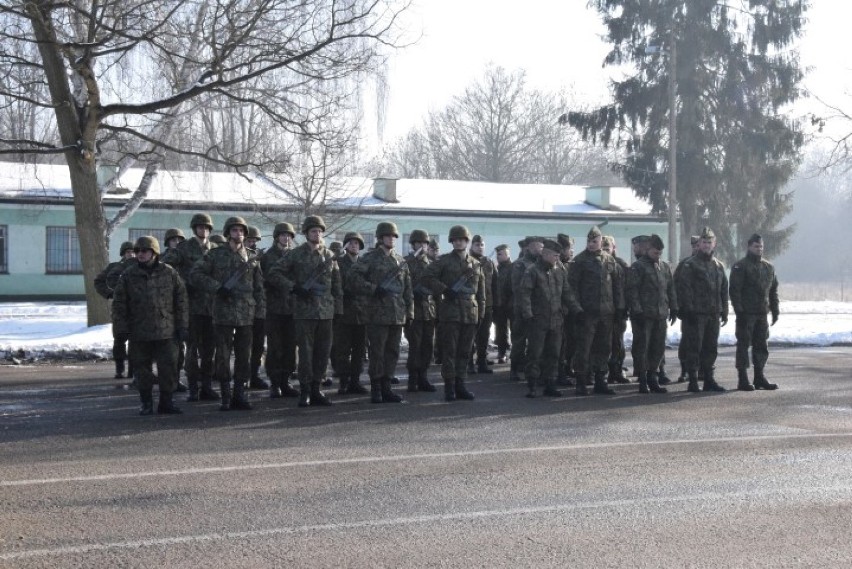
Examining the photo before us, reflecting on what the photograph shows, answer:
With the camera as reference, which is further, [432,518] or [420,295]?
[420,295]

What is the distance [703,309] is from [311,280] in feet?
18.3

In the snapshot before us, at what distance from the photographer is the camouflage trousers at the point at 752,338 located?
50.0 feet

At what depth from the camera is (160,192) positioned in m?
40.6

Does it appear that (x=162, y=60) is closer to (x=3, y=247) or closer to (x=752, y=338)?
(x=752, y=338)

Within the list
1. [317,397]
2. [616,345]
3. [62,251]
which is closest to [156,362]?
[317,397]

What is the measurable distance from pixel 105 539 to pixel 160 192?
3528cm

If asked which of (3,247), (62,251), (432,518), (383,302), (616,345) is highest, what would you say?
(3,247)

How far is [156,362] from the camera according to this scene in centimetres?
1205

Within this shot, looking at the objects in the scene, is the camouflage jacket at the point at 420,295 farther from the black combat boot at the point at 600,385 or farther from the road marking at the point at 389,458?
the road marking at the point at 389,458

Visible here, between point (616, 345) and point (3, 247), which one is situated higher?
point (3, 247)

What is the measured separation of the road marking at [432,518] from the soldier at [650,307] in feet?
22.0

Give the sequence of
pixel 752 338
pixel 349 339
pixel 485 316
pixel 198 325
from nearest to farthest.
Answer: pixel 198 325 < pixel 349 339 < pixel 752 338 < pixel 485 316

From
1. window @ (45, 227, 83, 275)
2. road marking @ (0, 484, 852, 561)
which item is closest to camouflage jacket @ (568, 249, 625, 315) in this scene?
road marking @ (0, 484, 852, 561)

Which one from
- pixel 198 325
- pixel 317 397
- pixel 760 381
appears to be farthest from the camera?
pixel 760 381
